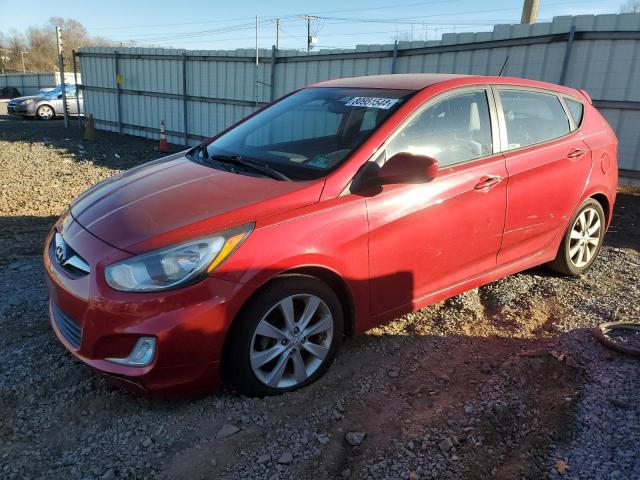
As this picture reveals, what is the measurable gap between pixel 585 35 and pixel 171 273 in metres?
7.58

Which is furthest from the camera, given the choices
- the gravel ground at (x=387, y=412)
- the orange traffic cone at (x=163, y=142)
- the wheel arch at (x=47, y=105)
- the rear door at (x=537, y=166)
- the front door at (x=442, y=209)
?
the wheel arch at (x=47, y=105)

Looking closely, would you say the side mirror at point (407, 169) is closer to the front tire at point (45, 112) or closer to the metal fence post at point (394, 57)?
the metal fence post at point (394, 57)

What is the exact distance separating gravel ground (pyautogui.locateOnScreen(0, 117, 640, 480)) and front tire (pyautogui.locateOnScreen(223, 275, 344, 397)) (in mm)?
110

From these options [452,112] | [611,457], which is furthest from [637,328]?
[452,112]

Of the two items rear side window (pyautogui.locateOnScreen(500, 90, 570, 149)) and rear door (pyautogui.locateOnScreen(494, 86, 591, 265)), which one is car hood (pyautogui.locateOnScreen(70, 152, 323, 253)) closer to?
rear door (pyautogui.locateOnScreen(494, 86, 591, 265))

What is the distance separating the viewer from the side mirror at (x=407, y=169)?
2904mm

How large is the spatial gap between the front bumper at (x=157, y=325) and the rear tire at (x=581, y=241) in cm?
305

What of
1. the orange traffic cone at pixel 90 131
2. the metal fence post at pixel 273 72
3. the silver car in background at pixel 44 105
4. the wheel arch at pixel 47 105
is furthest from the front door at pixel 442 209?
the wheel arch at pixel 47 105

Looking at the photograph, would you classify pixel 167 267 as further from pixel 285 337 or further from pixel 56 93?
pixel 56 93

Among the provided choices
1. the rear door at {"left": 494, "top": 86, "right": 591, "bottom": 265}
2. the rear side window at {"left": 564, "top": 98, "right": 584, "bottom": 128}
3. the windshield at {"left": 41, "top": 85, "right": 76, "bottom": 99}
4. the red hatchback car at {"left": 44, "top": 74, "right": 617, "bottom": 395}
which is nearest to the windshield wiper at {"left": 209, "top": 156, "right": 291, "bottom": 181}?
the red hatchback car at {"left": 44, "top": 74, "right": 617, "bottom": 395}

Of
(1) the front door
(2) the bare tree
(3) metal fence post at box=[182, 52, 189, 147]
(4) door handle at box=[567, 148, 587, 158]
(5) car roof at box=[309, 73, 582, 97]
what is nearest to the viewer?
(1) the front door

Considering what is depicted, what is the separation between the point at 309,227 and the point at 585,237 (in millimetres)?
2969

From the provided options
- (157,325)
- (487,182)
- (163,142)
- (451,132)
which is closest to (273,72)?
A: (163,142)

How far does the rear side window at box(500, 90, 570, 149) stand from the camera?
381 centimetres
